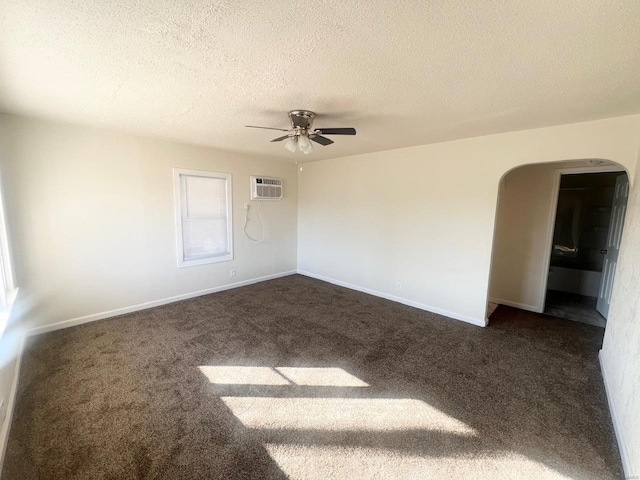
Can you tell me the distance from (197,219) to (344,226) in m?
2.54

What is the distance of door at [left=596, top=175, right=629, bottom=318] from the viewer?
3.62m

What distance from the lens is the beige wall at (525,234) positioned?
3885 millimetres

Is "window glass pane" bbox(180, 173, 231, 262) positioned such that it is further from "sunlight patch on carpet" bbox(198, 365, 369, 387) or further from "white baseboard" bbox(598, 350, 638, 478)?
"white baseboard" bbox(598, 350, 638, 478)

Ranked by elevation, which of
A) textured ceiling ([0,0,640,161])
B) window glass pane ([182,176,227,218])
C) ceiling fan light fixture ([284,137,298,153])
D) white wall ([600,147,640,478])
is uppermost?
textured ceiling ([0,0,640,161])

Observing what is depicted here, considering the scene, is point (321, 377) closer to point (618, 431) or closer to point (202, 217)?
point (618, 431)

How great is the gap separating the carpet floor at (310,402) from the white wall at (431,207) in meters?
0.75

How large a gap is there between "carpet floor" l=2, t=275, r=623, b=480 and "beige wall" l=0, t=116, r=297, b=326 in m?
0.50

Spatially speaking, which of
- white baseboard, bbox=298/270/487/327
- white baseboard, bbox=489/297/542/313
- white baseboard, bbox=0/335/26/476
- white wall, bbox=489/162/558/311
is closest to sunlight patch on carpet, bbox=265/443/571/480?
white baseboard, bbox=0/335/26/476

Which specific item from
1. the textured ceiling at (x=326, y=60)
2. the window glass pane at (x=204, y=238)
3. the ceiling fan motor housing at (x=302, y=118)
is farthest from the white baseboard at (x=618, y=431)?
the window glass pane at (x=204, y=238)

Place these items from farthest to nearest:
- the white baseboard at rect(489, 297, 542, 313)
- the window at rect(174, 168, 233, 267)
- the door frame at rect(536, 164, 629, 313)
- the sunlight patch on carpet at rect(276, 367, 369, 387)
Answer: the window at rect(174, 168, 233, 267) < the white baseboard at rect(489, 297, 542, 313) < the door frame at rect(536, 164, 629, 313) < the sunlight patch on carpet at rect(276, 367, 369, 387)

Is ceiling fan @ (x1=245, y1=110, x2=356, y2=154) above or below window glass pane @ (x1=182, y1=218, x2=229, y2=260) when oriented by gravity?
above

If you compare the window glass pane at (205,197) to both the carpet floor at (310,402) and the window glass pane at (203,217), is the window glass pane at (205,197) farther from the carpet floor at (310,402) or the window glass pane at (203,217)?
the carpet floor at (310,402)

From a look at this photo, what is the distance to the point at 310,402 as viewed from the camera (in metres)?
2.14

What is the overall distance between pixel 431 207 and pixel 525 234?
1.56 metres
